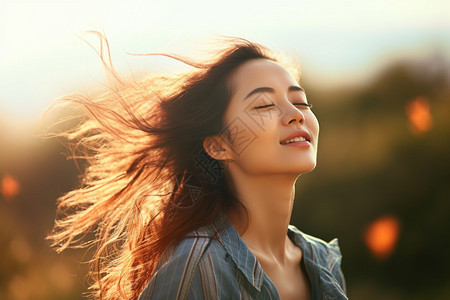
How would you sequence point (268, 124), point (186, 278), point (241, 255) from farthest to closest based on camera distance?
point (268, 124) → point (241, 255) → point (186, 278)

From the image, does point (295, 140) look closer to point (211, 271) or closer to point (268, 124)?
point (268, 124)

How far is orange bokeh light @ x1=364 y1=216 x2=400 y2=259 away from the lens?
19.4ft

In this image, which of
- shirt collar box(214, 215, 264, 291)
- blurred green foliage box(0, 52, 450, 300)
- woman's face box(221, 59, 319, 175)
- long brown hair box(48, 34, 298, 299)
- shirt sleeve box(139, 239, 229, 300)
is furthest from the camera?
blurred green foliage box(0, 52, 450, 300)

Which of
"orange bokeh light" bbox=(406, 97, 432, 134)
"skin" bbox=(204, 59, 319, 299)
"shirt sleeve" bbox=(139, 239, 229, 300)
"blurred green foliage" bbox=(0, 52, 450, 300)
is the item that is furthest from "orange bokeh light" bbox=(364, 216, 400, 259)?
"shirt sleeve" bbox=(139, 239, 229, 300)

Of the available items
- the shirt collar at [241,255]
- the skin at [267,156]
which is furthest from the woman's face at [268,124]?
the shirt collar at [241,255]

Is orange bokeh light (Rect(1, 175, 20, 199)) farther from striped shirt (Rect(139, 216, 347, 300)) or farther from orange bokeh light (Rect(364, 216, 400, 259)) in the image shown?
striped shirt (Rect(139, 216, 347, 300))

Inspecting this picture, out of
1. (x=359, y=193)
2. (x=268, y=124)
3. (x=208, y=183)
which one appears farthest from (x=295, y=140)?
(x=359, y=193)

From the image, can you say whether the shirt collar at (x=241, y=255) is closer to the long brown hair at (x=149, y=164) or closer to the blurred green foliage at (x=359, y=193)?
the long brown hair at (x=149, y=164)

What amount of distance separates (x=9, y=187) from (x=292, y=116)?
4.64 m

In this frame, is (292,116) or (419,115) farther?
(419,115)

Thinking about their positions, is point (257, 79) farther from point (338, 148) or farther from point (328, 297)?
point (338, 148)

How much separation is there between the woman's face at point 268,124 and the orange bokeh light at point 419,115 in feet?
13.5

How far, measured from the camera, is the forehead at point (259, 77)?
2.50m

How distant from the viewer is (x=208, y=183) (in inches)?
99.2
